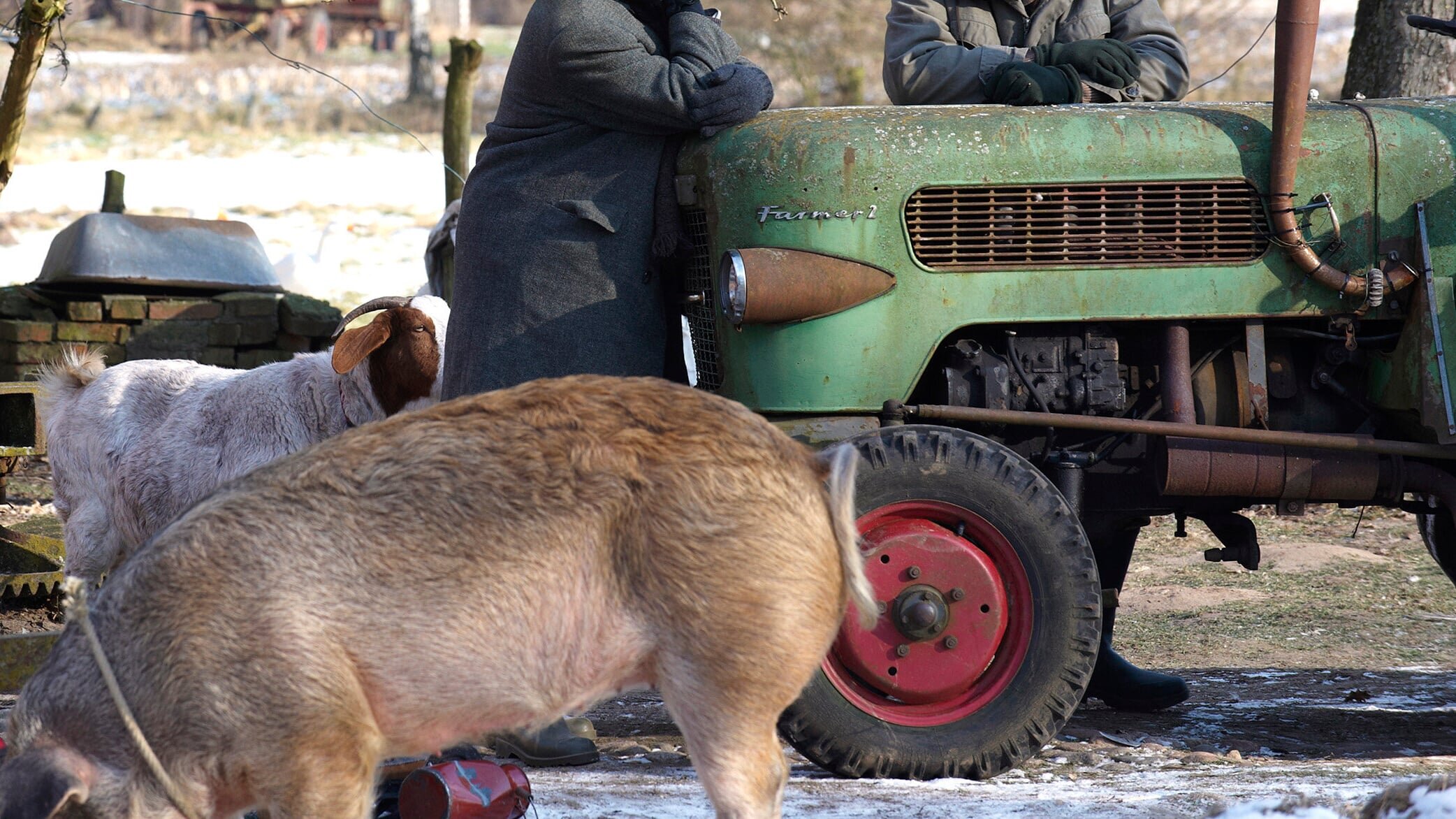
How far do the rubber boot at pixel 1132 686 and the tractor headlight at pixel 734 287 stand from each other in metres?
1.89

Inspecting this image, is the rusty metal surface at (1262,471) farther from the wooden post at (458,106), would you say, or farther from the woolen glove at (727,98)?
the wooden post at (458,106)

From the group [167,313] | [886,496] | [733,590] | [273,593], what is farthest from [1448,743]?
[167,313]

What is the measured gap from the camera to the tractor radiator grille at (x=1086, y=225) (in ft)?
14.0

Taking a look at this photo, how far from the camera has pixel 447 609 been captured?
8.64ft

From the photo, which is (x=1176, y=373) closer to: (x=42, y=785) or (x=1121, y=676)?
(x=1121, y=676)

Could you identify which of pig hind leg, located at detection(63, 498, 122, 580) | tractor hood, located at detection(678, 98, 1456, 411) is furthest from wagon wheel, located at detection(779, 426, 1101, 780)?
pig hind leg, located at detection(63, 498, 122, 580)

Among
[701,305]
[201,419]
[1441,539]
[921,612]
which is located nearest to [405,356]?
[201,419]

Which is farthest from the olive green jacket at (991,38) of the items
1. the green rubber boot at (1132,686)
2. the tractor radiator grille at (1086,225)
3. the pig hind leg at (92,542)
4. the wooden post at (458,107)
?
the wooden post at (458,107)

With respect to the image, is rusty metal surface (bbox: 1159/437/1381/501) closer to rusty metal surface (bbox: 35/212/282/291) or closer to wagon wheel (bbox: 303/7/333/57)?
rusty metal surface (bbox: 35/212/282/291)

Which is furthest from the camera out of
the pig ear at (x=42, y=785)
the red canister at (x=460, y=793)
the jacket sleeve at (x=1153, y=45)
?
the jacket sleeve at (x=1153, y=45)

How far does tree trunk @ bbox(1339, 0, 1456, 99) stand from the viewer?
782 cm

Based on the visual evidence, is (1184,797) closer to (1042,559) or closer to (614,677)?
(1042,559)

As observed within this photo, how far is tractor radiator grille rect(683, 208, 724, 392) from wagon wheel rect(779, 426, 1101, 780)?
738 mm

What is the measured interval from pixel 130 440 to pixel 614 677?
3603 mm
